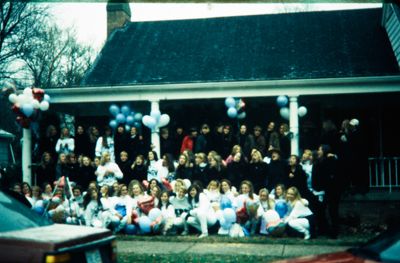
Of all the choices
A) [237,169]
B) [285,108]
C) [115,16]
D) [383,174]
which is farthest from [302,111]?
[115,16]

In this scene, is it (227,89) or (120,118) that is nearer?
(227,89)

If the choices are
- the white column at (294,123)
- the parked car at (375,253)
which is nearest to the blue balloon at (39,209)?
the white column at (294,123)

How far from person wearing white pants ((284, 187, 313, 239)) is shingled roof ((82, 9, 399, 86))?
5.48 m

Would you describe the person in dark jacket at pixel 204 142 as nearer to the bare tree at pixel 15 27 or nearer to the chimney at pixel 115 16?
the chimney at pixel 115 16

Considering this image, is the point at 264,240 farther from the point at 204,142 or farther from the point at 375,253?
the point at 375,253

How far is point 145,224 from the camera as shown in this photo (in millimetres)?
10156

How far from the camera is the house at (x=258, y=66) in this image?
12.8 metres

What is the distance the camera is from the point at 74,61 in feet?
136

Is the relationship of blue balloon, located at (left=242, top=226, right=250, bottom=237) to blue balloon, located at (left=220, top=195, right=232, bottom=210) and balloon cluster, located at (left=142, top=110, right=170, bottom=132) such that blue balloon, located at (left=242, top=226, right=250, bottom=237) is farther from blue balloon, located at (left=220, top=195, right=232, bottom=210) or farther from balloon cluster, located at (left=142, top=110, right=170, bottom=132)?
balloon cluster, located at (left=142, top=110, right=170, bottom=132)

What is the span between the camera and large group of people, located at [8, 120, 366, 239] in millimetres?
9906

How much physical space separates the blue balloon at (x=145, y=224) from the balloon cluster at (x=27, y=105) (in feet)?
14.5

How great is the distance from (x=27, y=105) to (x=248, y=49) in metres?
8.02

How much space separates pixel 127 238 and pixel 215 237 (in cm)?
177

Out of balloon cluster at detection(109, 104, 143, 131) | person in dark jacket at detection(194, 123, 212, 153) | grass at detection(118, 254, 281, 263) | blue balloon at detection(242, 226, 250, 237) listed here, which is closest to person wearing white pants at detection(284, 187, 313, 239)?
blue balloon at detection(242, 226, 250, 237)
